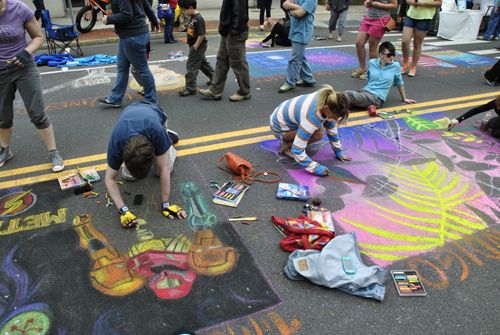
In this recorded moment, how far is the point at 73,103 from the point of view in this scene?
5.34m

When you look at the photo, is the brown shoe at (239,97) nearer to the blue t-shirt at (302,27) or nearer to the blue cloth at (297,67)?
the blue cloth at (297,67)

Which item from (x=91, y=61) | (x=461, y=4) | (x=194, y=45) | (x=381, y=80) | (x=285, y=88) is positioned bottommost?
(x=285, y=88)

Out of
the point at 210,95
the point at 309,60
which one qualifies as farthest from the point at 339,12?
the point at 210,95

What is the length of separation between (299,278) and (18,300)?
176cm

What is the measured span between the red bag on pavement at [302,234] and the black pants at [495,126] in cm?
310

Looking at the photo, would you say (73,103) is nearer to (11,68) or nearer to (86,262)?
(11,68)

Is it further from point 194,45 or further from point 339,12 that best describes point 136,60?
point 339,12

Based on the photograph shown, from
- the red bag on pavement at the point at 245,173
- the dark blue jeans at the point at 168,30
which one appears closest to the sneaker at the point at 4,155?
the red bag on pavement at the point at 245,173

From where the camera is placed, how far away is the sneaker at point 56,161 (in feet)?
11.8

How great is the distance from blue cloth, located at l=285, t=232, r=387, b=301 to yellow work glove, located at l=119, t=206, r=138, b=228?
1.22 metres

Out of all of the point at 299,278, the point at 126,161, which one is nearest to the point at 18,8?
the point at 126,161

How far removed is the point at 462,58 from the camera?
8398 millimetres

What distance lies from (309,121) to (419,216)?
1.27 metres

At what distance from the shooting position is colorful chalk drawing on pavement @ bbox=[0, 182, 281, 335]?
2176mm
